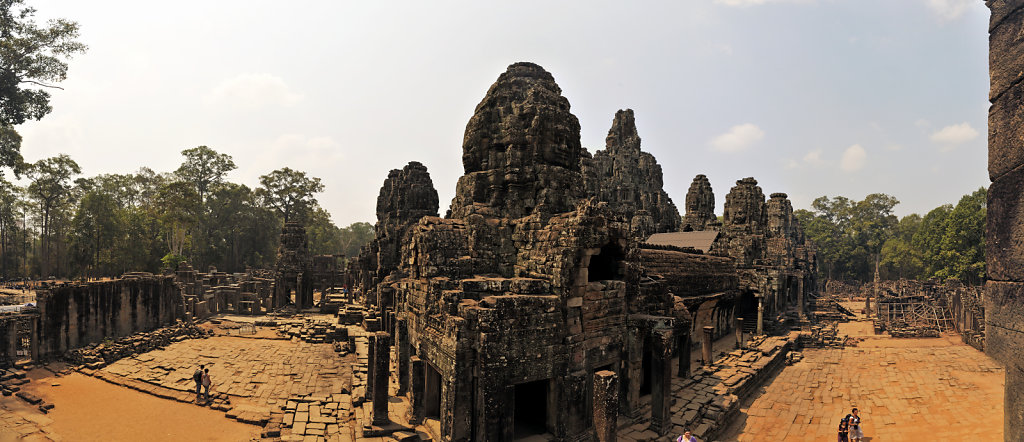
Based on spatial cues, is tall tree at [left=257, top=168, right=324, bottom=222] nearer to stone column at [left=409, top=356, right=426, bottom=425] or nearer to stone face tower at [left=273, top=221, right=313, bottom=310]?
stone face tower at [left=273, top=221, right=313, bottom=310]

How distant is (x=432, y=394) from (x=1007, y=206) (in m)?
10.2

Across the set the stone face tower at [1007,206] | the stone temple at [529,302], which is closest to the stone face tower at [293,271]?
the stone temple at [529,302]

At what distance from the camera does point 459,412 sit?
28.4 ft

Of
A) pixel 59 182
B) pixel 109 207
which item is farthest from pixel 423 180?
pixel 59 182

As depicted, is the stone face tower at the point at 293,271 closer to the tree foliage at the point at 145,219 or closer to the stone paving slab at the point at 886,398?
the tree foliage at the point at 145,219

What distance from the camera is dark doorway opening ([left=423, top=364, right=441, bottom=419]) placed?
10.5m

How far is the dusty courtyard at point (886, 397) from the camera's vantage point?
12188 millimetres

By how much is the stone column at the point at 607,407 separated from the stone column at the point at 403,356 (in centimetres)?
599

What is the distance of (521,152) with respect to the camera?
1271cm

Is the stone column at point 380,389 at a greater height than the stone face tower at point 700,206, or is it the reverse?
the stone face tower at point 700,206

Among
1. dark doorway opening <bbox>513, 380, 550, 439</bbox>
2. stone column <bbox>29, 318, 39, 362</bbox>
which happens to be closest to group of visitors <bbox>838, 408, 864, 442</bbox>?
dark doorway opening <bbox>513, 380, 550, 439</bbox>

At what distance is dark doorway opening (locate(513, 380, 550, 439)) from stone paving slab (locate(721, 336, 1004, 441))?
17.8 ft

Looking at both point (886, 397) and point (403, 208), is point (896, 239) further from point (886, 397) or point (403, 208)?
point (403, 208)

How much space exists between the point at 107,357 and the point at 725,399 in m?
22.9
